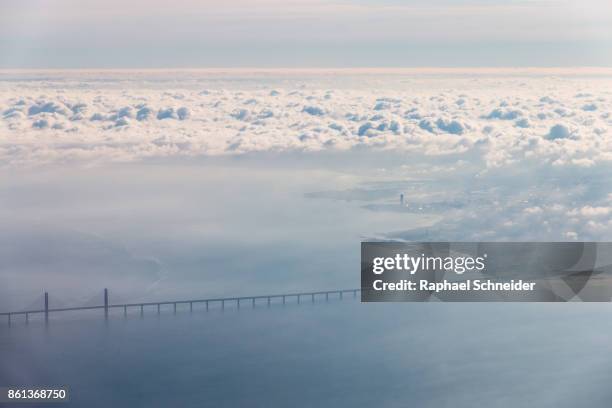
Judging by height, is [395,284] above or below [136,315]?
above

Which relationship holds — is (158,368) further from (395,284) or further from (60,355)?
(395,284)

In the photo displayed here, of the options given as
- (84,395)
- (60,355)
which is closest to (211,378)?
(84,395)

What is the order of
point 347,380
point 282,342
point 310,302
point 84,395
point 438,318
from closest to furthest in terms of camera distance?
point 84,395
point 347,380
point 282,342
point 438,318
point 310,302

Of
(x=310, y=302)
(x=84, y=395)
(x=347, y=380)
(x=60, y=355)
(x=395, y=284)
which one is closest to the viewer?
(x=395, y=284)

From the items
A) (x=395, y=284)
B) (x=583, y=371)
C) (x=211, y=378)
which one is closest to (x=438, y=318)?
(x=583, y=371)

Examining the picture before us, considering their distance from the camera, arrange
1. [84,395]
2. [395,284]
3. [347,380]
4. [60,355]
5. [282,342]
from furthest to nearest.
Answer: [282,342]
[60,355]
[347,380]
[84,395]
[395,284]

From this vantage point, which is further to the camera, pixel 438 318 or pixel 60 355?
pixel 438 318

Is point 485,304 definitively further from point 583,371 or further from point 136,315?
point 136,315

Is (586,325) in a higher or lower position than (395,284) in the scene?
lower

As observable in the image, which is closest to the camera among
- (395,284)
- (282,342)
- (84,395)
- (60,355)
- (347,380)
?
(395,284)
